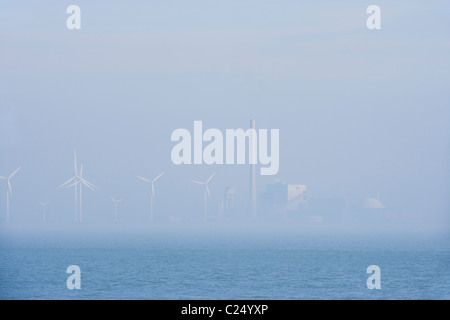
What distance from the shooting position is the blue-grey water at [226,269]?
126 ft

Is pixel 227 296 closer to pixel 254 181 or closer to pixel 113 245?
pixel 254 181

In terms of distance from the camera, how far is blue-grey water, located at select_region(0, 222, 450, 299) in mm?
38281

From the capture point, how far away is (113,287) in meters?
40.4

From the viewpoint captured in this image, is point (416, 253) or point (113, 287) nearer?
point (113, 287)

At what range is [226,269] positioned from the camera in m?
49.4

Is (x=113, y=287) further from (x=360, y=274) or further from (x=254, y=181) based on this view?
(x=360, y=274)

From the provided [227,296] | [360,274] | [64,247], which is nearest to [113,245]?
[64,247]

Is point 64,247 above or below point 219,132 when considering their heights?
below

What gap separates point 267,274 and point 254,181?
14.4 m

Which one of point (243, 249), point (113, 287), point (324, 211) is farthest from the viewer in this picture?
point (243, 249)
